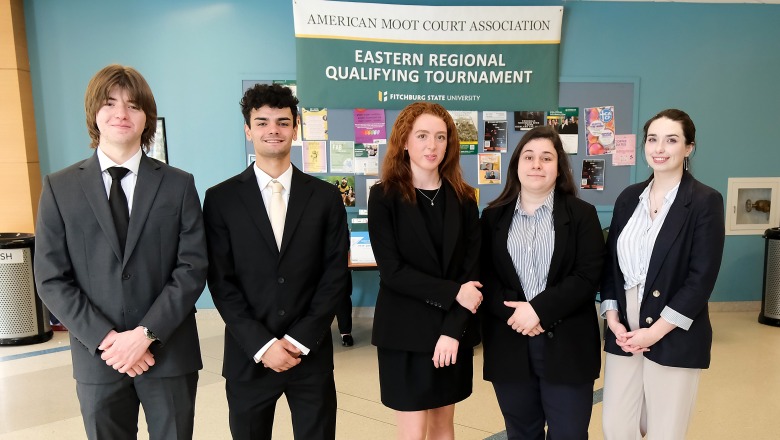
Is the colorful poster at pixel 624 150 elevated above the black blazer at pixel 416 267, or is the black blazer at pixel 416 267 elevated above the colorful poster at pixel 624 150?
the colorful poster at pixel 624 150

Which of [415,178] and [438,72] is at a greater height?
[438,72]

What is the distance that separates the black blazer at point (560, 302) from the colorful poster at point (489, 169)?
122 inches

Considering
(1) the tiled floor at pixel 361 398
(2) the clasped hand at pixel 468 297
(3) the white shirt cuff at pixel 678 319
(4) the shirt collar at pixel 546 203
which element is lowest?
(1) the tiled floor at pixel 361 398

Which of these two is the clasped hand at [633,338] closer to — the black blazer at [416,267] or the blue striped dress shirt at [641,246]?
the blue striped dress shirt at [641,246]

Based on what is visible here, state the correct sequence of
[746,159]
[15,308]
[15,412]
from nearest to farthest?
[15,412]
[15,308]
[746,159]

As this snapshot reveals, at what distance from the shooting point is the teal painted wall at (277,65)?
4703 mm

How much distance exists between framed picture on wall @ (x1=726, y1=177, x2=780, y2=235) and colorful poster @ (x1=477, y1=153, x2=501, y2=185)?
2.36 m

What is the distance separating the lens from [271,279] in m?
1.83

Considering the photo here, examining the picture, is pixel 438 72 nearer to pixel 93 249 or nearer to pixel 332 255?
pixel 332 255

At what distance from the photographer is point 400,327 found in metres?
1.92

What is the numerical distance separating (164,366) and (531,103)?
13.6 feet

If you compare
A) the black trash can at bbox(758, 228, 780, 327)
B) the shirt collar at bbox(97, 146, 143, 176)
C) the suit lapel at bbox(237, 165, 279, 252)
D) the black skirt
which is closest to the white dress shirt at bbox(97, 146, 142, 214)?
the shirt collar at bbox(97, 146, 143, 176)

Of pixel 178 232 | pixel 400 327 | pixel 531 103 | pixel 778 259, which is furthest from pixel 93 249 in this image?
pixel 778 259

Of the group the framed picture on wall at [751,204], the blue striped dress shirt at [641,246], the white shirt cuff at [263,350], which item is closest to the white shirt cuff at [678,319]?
the blue striped dress shirt at [641,246]
